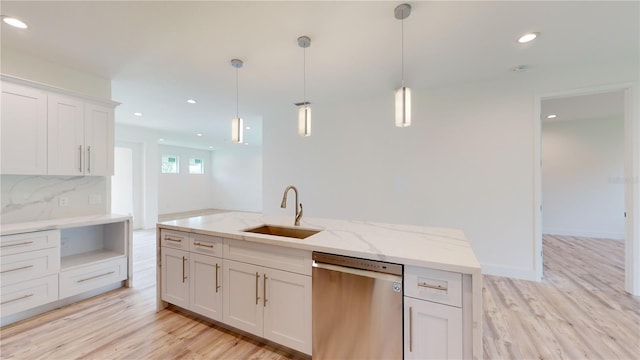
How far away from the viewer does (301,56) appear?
272 cm

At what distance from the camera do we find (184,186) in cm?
941

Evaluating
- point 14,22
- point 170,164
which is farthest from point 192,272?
point 170,164

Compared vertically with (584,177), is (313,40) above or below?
above

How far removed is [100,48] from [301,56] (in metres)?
1.99

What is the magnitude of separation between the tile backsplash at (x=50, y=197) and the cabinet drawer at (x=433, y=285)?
150 inches

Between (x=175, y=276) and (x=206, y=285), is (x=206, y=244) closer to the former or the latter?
(x=206, y=285)

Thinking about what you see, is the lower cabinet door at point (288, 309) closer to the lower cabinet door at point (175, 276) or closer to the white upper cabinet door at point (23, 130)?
the lower cabinet door at point (175, 276)

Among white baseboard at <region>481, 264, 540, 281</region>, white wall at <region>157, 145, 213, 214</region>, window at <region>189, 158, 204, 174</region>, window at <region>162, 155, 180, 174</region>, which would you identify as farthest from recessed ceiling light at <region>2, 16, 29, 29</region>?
window at <region>189, 158, 204, 174</region>

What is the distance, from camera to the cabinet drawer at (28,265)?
222 centimetres

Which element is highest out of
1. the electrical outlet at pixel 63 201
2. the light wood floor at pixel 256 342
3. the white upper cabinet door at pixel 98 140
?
the white upper cabinet door at pixel 98 140

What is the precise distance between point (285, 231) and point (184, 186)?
27.9 ft

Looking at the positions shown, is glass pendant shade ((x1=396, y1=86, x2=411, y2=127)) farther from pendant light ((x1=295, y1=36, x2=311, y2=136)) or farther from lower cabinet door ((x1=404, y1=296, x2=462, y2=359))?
lower cabinet door ((x1=404, y1=296, x2=462, y2=359))

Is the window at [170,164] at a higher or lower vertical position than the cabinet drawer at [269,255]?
higher

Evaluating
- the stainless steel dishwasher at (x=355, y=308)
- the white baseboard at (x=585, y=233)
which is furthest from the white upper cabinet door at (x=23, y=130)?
the white baseboard at (x=585, y=233)
